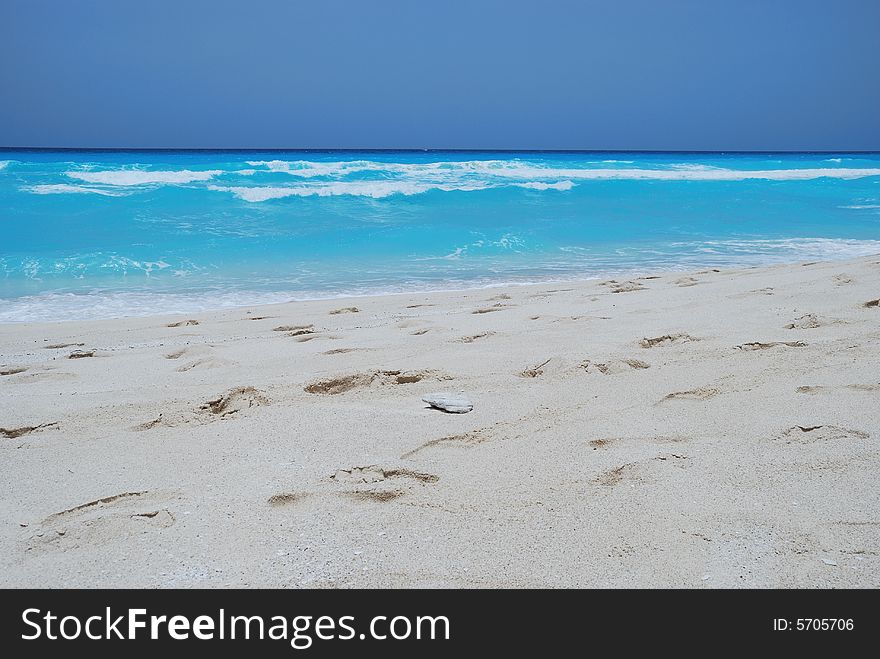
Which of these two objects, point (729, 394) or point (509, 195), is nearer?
point (729, 394)

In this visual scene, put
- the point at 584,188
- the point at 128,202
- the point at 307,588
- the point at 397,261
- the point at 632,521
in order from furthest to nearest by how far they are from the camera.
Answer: the point at 584,188 → the point at 128,202 → the point at 397,261 → the point at 632,521 → the point at 307,588

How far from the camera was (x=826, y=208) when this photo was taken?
16.3m

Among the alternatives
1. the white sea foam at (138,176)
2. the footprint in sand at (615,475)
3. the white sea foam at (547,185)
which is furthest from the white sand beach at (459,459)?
the white sea foam at (138,176)

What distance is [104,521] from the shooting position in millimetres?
1896

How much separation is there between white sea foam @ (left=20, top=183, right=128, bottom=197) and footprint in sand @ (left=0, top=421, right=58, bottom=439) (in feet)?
51.0

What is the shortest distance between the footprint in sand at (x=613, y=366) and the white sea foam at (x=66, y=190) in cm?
1625

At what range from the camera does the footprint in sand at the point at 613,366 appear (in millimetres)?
3114

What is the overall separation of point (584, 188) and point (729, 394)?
64.5 feet

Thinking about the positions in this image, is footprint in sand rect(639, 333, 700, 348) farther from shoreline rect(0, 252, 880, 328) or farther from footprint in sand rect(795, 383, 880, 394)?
shoreline rect(0, 252, 880, 328)

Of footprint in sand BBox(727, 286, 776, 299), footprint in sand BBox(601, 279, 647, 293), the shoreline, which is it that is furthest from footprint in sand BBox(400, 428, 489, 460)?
the shoreline

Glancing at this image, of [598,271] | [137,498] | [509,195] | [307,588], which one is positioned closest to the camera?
[307,588]

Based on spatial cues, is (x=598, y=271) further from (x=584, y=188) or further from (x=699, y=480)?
(x=584, y=188)

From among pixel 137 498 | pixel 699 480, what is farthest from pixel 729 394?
pixel 137 498

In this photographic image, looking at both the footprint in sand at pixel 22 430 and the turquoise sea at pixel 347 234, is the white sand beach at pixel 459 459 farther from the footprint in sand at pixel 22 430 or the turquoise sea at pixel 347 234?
the turquoise sea at pixel 347 234
